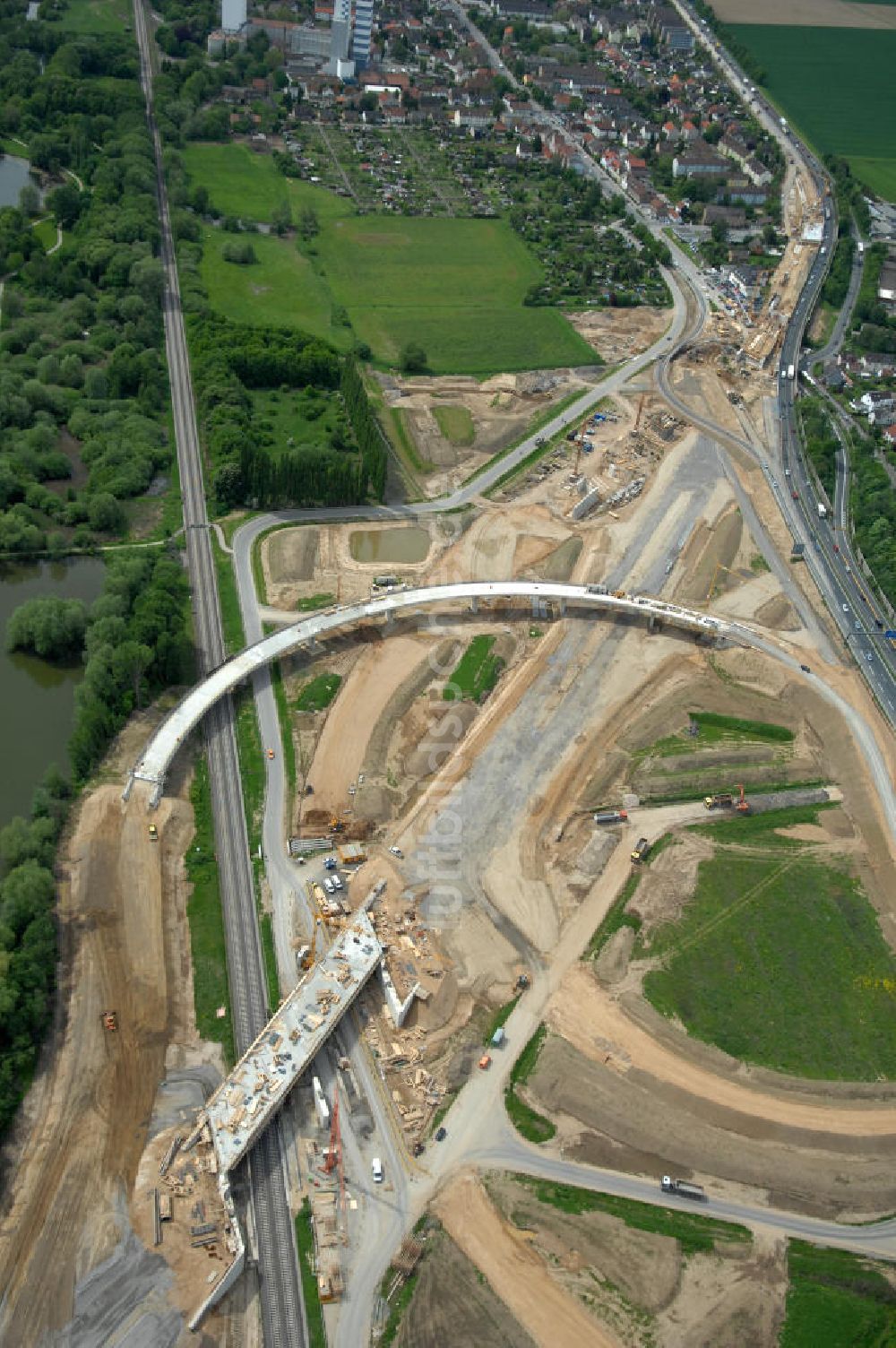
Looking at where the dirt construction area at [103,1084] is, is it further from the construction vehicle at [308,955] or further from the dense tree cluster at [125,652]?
the construction vehicle at [308,955]

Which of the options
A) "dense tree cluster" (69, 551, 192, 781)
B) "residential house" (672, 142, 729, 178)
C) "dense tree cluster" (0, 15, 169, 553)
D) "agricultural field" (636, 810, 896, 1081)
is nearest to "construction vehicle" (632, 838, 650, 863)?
"agricultural field" (636, 810, 896, 1081)

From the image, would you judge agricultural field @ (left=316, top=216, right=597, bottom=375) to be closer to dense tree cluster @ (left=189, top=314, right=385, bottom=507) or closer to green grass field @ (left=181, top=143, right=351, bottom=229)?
green grass field @ (left=181, top=143, right=351, bottom=229)

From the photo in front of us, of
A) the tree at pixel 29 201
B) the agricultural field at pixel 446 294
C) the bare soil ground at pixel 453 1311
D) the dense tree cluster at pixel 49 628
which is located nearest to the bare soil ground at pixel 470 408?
the agricultural field at pixel 446 294

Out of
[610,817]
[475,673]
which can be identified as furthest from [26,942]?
[475,673]

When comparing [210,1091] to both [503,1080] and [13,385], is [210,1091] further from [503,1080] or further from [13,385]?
[13,385]

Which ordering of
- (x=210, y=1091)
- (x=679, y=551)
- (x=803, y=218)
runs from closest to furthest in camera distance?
(x=210, y=1091), (x=679, y=551), (x=803, y=218)

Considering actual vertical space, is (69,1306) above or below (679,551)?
below

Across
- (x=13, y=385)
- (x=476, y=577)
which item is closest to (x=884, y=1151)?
(x=476, y=577)
